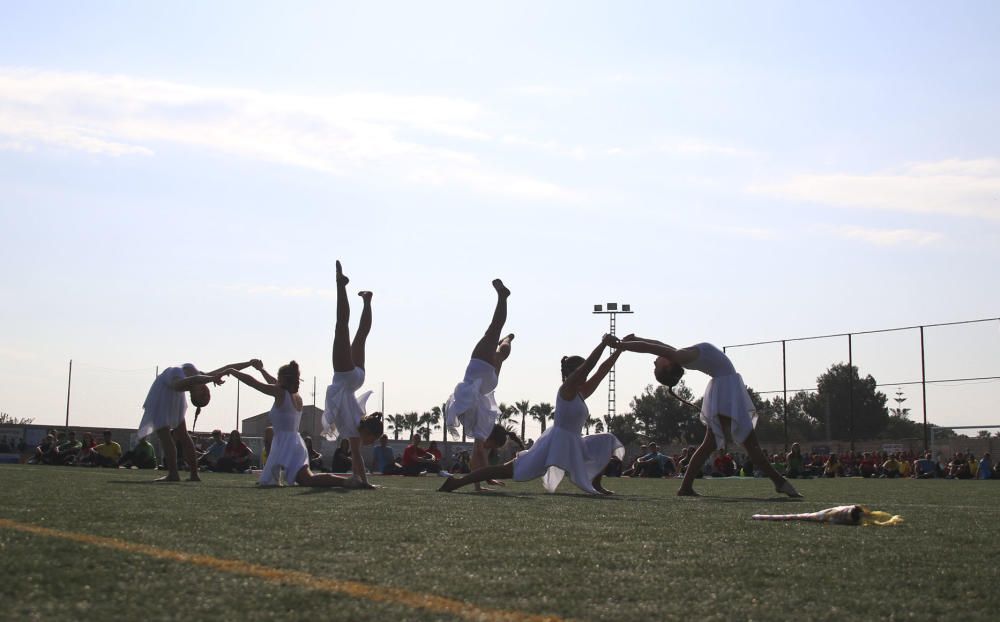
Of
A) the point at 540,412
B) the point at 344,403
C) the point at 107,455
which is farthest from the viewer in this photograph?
the point at 540,412

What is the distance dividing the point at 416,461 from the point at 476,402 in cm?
1210

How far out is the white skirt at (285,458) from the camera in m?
12.6

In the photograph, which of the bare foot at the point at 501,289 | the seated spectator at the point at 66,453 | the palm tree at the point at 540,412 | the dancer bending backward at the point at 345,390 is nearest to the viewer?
the dancer bending backward at the point at 345,390

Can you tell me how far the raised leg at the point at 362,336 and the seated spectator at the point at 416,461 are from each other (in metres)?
11.2

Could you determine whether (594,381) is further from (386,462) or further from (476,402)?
(386,462)

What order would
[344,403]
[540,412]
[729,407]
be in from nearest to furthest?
1. [729,407]
2. [344,403]
3. [540,412]

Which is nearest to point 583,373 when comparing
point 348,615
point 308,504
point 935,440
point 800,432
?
point 308,504

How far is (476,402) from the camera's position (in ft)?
44.0

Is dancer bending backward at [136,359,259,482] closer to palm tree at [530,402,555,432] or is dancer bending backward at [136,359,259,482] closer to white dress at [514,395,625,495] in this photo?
white dress at [514,395,625,495]

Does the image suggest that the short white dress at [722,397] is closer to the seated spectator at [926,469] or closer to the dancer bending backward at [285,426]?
the dancer bending backward at [285,426]

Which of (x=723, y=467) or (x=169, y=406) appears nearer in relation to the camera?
(x=169, y=406)

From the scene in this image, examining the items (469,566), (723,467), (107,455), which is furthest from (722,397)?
(723,467)

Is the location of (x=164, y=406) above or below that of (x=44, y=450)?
above

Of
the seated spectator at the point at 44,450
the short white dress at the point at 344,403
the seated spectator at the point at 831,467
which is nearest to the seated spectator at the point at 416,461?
the seated spectator at the point at 44,450
